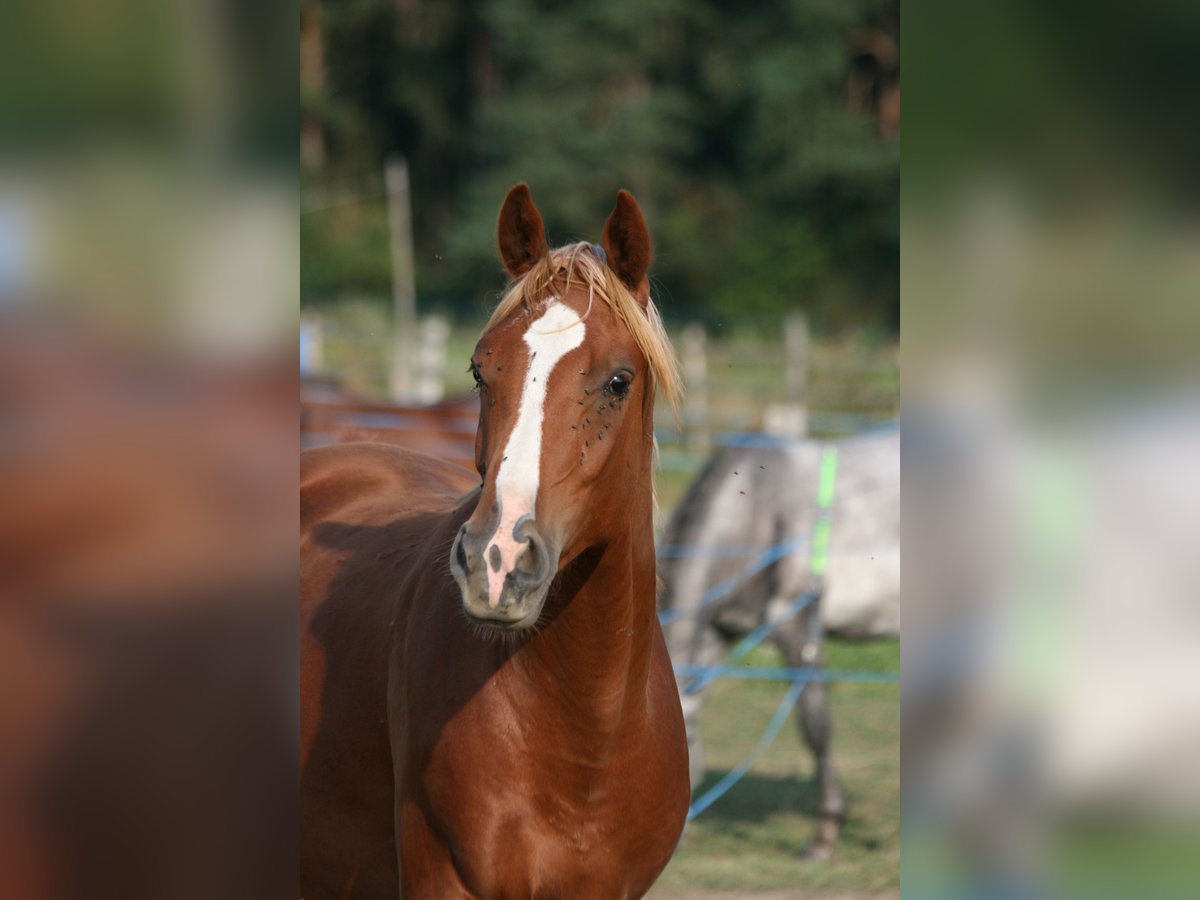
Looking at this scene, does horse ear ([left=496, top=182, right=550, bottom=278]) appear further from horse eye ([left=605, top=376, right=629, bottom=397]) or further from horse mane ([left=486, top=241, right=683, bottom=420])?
horse eye ([left=605, top=376, right=629, bottom=397])

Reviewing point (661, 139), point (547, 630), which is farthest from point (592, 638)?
point (661, 139)

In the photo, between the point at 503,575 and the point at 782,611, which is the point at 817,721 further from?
the point at 503,575

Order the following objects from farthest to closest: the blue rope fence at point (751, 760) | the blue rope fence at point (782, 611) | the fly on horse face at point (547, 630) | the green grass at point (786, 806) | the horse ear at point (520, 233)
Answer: the blue rope fence at point (782, 611) → the blue rope fence at point (751, 760) → the green grass at point (786, 806) → the horse ear at point (520, 233) → the fly on horse face at point (547, 630)

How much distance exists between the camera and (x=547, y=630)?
2246 mm

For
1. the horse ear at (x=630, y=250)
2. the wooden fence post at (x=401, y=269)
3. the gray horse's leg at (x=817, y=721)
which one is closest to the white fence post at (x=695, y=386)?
the wooden fence post at (x=401, y=269)

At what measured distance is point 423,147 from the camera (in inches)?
1013

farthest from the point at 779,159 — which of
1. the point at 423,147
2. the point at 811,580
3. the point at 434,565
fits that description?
the point at 434,565

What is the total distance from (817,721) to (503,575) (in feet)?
14.5

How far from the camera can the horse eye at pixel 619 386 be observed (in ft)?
6.74

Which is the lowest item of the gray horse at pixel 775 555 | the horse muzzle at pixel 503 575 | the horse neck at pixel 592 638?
the gray horse at pixel 775 555

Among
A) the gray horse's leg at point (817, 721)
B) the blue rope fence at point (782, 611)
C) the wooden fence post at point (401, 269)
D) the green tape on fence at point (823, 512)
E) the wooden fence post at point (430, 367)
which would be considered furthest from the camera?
the wooden fence post at point (401, 269)

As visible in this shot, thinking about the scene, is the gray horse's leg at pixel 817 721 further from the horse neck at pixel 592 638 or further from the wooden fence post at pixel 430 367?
the wooden fence post at pixel 430 367

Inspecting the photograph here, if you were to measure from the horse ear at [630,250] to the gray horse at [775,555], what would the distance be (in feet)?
12.6

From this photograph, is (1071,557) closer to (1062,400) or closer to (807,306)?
(1062,400)
